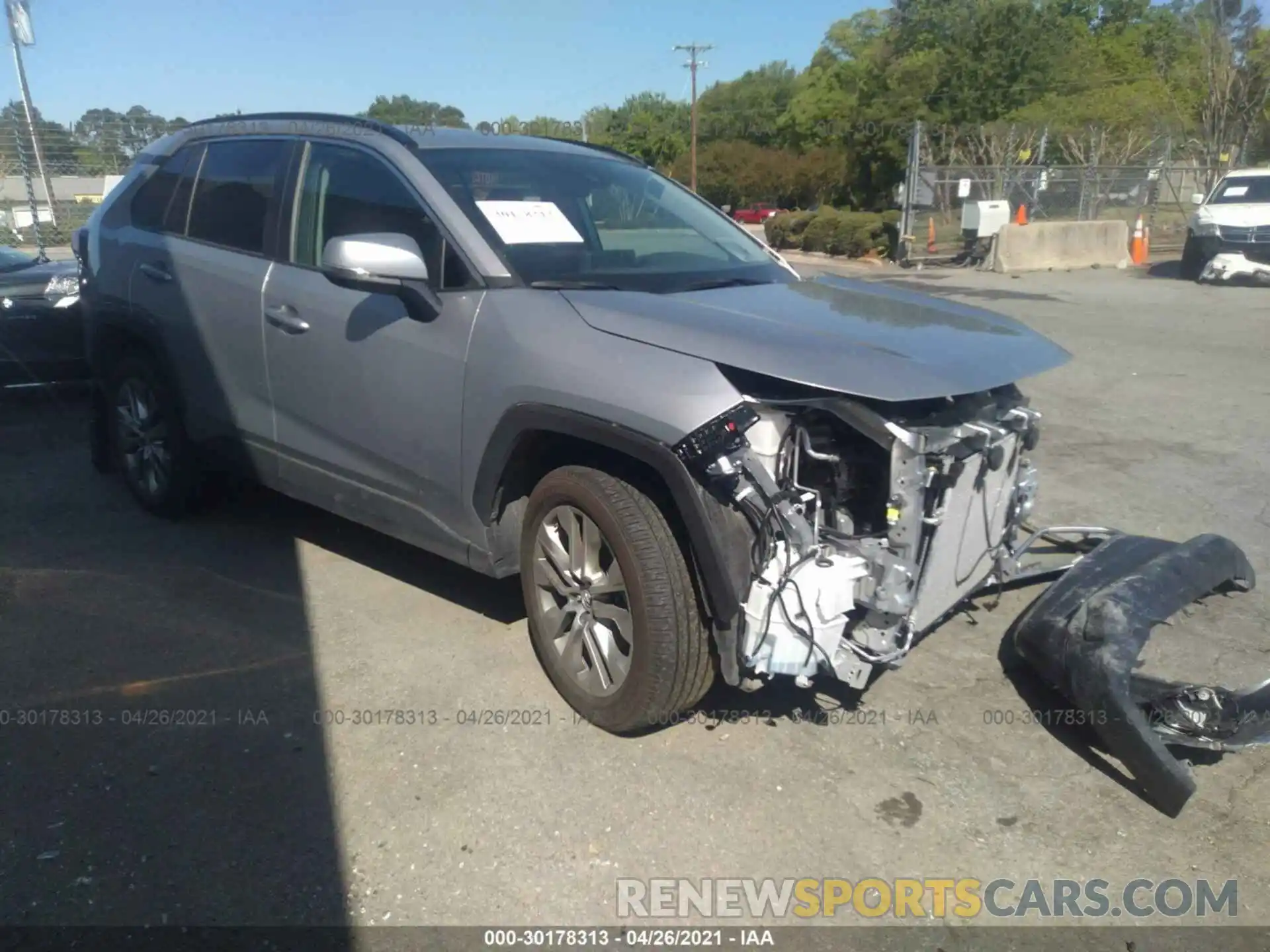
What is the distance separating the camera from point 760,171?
60.0 meters

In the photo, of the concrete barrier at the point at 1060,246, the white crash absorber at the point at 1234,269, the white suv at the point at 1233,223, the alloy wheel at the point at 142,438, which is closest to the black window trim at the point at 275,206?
the alloy wheel at the point at 142,438

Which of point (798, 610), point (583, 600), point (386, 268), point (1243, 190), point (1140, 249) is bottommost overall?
point (1140, 249)

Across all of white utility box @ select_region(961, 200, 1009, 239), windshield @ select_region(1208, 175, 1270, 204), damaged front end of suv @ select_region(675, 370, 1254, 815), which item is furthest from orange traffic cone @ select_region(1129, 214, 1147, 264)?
damaged front end of suv @ select_region(675, 370, 1254, 815)

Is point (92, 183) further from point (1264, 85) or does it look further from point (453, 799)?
point (1264, 85)

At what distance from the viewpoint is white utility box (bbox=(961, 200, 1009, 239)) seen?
860 inches

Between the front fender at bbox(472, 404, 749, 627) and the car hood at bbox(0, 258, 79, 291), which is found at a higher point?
the car hood at bbox(0, 258, 79, 291)

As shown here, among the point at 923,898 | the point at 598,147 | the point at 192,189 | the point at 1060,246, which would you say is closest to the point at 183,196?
the point at 192,189

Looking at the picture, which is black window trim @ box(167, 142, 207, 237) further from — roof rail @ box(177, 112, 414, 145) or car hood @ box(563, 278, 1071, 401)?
car hood @ box(563, 278, 1071, 401)

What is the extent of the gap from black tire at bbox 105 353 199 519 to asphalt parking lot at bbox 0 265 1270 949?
22 centimetres

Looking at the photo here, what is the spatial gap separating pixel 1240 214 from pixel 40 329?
1837 centimetres

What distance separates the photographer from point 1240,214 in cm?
1805

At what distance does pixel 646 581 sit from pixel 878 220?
1010 inches

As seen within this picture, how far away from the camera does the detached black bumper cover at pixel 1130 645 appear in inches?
122

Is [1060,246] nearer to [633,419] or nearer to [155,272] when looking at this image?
[155,272]
